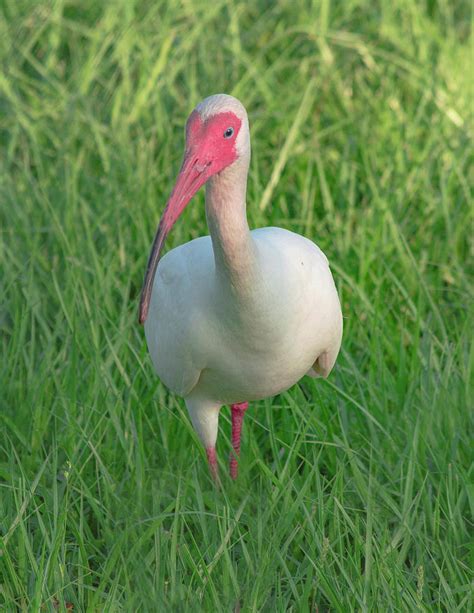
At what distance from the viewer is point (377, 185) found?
4809mm

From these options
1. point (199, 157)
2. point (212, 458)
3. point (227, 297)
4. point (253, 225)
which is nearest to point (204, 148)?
point (199, 157)

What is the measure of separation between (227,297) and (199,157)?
0.41m

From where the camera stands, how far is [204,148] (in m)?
2.71

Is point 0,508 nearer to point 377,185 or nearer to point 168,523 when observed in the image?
point 168,523

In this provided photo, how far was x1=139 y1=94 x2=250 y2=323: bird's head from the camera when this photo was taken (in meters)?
2.71

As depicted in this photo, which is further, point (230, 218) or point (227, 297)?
point (227, 297)

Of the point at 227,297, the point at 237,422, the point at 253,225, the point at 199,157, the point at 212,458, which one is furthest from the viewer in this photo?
the point at 253,225

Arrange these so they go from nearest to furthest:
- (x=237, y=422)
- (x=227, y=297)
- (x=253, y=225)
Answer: (x=227, y=297) < (x=237, y=422) < (x=253, y=225)

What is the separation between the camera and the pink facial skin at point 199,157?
271 centimetres

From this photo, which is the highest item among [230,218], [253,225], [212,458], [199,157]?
[199,157]

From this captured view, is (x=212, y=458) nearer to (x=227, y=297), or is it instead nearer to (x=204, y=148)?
(x=227, y=297)

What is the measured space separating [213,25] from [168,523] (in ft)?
A: 10.8

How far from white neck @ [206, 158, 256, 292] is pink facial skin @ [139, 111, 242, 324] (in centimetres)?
5

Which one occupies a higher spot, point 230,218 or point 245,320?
point 230,218
